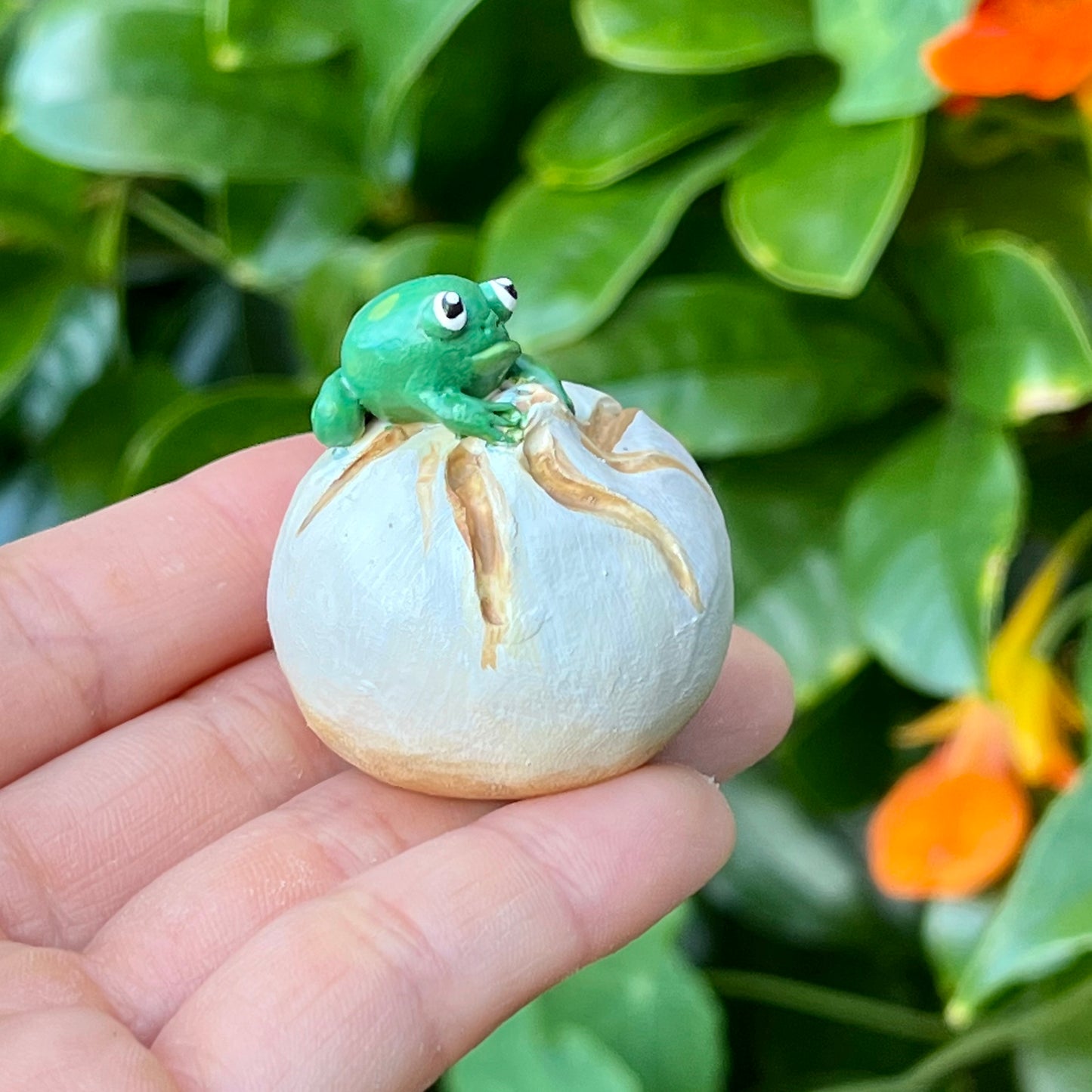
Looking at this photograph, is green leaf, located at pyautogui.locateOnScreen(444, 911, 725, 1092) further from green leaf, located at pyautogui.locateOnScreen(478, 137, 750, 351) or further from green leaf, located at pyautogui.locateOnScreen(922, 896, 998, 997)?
green leaf, located at pyautogui.locateOnScreen(478, 137, 750, 351)

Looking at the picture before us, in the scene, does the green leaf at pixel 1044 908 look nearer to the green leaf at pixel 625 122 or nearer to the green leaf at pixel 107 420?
the green leaf at pixel 625 122

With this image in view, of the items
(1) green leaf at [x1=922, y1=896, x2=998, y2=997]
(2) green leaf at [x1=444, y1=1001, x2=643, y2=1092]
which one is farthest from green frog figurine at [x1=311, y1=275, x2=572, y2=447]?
(1) green leaf at [x1=922, y1=896, x2=998, y2=997]

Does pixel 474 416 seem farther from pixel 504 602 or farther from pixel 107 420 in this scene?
pixel 107 420

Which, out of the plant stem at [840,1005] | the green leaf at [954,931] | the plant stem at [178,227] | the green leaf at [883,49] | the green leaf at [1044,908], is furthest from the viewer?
the plant stem at [178,227]

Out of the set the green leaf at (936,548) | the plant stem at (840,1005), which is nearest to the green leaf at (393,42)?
the green leaf at (936,548)

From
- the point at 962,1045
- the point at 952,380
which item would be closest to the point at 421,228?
the point at 952,380

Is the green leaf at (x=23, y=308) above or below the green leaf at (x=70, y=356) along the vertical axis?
above
